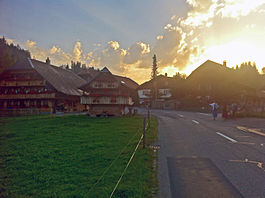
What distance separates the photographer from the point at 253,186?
4.14 metres

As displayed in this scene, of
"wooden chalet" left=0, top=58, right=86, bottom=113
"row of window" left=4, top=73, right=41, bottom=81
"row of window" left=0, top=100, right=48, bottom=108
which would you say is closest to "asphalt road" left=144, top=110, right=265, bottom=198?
"wooden chalet" left=0, top=58, right=86, bottom=113

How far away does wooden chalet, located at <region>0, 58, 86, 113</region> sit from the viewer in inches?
1307

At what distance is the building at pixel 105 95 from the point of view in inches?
1094

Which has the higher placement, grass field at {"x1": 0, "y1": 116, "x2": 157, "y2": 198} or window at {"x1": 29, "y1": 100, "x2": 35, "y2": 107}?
window at {"x1": 29, "y1": 100, "x2": 35, "y2": 107}

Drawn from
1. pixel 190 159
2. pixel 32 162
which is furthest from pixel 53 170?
pixel 190 159

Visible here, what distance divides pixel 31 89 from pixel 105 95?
17.5 meters

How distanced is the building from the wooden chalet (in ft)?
27.6

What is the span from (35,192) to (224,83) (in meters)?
42.7

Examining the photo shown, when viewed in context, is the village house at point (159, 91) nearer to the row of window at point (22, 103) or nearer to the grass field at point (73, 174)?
Answer: the row of window at point (22, 103)

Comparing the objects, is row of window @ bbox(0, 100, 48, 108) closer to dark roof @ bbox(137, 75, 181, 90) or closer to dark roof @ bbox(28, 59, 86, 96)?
dark roof @ bbox(28, 59, 86, 96)

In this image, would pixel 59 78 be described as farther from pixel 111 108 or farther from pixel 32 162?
pixel 32 162

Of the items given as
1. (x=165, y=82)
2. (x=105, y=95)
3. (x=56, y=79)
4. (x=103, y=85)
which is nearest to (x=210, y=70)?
(x=165, y=82)

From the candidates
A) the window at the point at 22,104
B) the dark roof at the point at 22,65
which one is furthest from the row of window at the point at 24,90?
the dark roof at the point at 22,65

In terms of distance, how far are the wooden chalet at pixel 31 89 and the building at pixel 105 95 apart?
8427 mm
